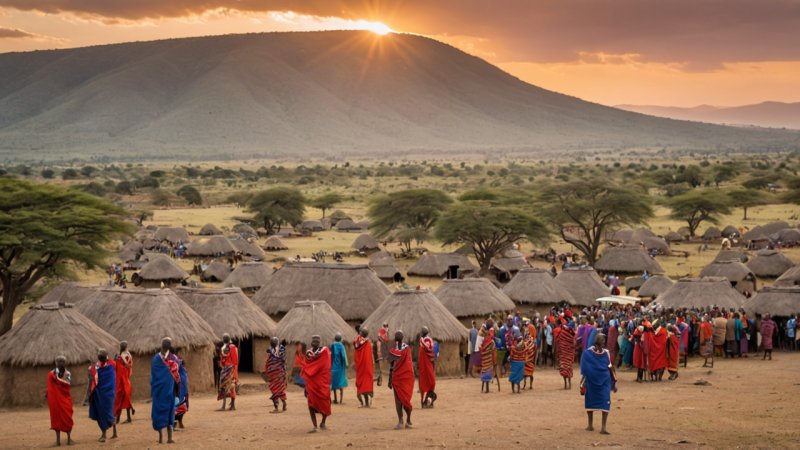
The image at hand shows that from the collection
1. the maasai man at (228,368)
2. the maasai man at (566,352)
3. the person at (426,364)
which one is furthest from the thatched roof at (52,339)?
the maasai man at (566,352)

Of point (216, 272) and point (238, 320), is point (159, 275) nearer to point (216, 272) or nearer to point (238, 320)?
point (216, 272)

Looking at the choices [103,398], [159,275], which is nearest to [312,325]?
[103,398]

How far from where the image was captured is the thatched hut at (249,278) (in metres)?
31.8

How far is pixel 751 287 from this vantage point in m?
34.0

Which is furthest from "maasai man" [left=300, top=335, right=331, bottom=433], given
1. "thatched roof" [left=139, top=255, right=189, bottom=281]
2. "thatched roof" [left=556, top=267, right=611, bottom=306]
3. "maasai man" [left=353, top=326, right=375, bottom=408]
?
"thatched roof" [left=139, top=255, right=189, bottom=281]

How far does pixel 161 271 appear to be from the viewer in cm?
3500

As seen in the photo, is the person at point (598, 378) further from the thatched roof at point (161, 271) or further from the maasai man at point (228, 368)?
the thatched roof at point (161, 271)

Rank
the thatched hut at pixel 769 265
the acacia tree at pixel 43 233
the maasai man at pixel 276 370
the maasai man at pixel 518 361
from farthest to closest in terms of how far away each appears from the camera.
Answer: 1. the thatched hut at pixel 769 265
2. the acacia tree at pixel 43 233
3. the maasai man at pixel 518 361
4. the maasai man at pixel 276 370

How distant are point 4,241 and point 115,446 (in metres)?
14.4

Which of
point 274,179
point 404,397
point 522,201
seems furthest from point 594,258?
point 274,179

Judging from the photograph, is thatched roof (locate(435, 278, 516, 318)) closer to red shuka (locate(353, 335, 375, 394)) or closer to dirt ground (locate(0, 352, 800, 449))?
dirt ground (locate(0, 352, 800, 449))

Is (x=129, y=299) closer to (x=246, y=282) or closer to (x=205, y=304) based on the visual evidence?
(x=205, y=304)

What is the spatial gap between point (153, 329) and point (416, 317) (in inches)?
203

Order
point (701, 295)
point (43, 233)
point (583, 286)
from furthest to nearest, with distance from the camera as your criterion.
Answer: point (583, 286) < point (43, 233) < point (701, 295)
